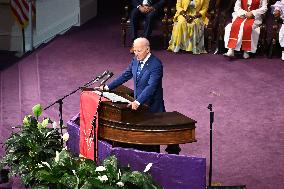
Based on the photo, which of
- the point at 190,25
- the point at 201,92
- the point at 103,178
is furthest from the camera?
the point at 190,25

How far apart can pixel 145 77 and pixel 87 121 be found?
0.75 metres

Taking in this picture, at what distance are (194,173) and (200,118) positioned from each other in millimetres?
2745

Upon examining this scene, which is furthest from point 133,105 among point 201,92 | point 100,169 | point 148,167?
point 201,92

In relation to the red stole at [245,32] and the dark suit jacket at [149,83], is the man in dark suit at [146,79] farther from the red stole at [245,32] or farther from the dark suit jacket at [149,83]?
the red stole at [245,32]

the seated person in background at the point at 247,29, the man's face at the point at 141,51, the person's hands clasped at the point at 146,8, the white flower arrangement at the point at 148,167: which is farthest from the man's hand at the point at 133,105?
the person's hands clasped at the point at 146,8

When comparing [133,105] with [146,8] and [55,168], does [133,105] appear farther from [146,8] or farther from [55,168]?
Answer: [146,8]

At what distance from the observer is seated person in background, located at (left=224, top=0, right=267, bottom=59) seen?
1147 centimetres

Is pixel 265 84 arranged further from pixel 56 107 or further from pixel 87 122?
pixel 87 122

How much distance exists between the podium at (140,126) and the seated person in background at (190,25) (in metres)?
4.93

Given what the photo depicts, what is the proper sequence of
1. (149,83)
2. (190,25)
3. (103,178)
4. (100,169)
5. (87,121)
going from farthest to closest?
(190,25), (149,83), (87,121), (100,169), (103,178)

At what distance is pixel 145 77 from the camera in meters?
7.31

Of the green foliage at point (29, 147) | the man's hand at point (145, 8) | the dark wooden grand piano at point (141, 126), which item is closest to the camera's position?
the dark wooden grand piano at point (141, 126)

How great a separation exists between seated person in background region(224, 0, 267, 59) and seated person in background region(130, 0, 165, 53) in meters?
1.24

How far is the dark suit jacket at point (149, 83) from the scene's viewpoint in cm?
713
